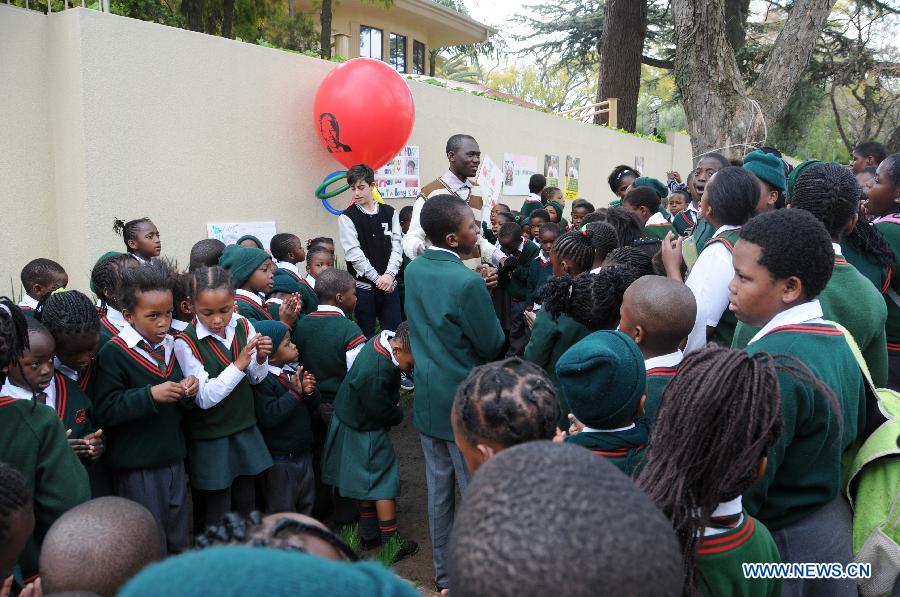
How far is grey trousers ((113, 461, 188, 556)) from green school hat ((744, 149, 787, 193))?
3.16 meters

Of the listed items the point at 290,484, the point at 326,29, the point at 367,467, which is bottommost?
the point at 290,484

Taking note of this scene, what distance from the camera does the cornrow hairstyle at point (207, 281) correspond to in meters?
3.01

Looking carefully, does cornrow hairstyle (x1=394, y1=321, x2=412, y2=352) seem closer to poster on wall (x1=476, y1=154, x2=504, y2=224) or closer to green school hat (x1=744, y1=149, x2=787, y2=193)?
green school hat (x1=744, y1=149, x2=787, y2=193)

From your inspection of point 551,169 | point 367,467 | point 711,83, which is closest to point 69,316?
point 367,467

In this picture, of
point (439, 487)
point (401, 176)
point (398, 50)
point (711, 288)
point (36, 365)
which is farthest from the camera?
point (398, 50)

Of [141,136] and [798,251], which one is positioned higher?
[141,136]

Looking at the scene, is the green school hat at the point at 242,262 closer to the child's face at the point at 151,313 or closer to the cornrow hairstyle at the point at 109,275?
the cornrow hairstyle at the point at 109,275

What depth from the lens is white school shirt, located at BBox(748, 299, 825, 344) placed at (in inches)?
79.6

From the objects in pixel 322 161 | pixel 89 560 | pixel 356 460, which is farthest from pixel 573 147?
pixel 89 560

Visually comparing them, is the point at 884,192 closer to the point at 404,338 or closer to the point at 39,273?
the point at 404,338

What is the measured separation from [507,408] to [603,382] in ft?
1.07

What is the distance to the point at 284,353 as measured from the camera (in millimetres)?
3414

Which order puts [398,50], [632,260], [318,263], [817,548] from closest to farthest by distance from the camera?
[817,548] → [632,260] → [318,263] → [398,50]

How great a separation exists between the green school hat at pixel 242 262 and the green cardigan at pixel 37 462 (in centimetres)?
195
